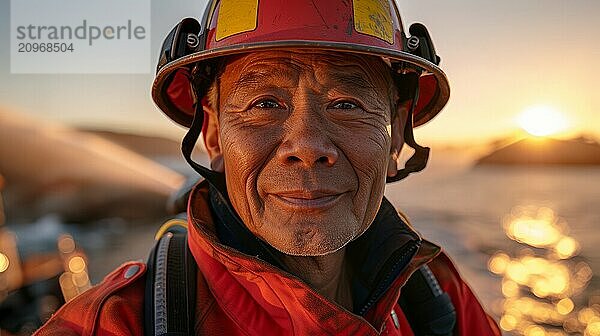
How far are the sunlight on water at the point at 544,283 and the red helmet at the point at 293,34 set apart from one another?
5.21m

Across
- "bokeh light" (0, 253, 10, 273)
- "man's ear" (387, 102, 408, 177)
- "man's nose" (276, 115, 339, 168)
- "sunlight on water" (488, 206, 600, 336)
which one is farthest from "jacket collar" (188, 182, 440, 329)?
"sunlight on water" (488, 206, 600, 336)

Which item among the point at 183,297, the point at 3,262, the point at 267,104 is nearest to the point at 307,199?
the point at 267,104

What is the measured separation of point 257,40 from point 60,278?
4176 mm

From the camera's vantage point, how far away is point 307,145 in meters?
1.40

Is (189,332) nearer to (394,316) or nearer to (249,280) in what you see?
(249,280)

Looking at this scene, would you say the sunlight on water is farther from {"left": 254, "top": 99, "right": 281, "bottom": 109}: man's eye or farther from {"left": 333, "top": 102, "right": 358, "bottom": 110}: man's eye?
{"left": 254, "top": 99, "right": 281, "bottom": 109}: man's eye

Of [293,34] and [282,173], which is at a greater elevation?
[293,34]

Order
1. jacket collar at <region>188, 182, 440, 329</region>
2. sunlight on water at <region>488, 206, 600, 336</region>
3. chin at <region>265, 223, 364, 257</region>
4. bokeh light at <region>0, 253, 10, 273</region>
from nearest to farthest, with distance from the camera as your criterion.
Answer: chin at <region>265, 223, 364, 257</region> < jacket collar at <region>188, 182, 440, 329</region> < bokeh light at <region>0, 253, 10, 273</region> < sunlight on water at <region>488, 206, 600, 336</region>

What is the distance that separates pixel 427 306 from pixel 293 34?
0.92 meters

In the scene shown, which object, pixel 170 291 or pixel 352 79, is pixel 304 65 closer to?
pixel 352 79

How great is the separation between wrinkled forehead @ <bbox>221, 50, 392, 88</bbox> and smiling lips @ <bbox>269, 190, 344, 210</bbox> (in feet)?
0.93

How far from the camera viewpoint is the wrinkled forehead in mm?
1492

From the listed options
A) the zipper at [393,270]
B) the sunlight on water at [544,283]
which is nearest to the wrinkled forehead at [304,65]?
the zipper at [393,270]

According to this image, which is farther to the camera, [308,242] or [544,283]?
[544,283]
